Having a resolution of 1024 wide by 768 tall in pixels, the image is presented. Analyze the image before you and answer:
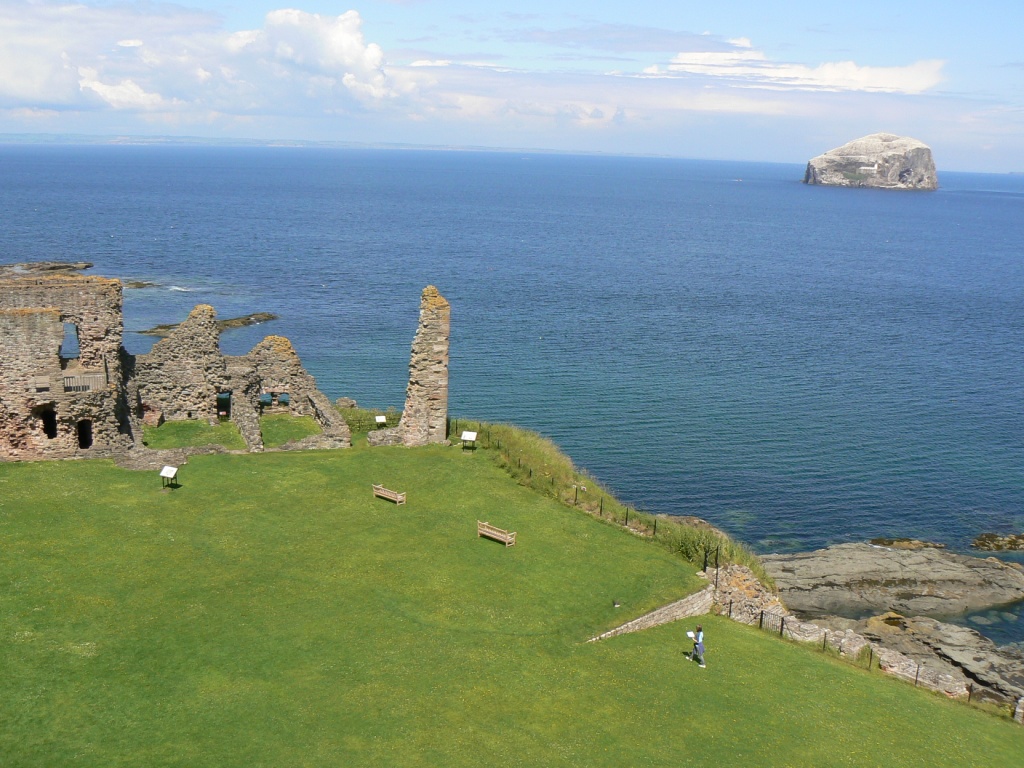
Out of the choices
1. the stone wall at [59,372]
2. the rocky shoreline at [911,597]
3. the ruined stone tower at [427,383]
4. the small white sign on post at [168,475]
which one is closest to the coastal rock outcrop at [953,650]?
the rocky shoreline at [911,597]

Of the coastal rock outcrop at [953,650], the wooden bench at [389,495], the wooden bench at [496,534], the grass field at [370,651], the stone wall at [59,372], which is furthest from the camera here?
the wooden bench at [389,495]

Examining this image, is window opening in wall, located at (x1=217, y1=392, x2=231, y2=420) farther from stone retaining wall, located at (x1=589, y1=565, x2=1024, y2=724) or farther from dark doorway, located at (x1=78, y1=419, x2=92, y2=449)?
stone retaining wall, located at (x1=589, y1=565, x2=1024, y2=724)

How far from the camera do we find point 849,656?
28375 millimetres

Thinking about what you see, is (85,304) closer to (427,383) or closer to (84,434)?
(84,434)

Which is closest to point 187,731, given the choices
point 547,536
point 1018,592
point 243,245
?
point 547,536

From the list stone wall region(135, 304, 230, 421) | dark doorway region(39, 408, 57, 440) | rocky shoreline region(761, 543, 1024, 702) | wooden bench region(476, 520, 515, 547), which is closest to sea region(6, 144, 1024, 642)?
rocky shoreline region(761, 543, 1024, 702)

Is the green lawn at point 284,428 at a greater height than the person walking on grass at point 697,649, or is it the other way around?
the green lawn at point 284,428

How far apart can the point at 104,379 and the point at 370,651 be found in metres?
16.7

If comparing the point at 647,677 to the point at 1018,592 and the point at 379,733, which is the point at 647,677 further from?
the point at 1018,592

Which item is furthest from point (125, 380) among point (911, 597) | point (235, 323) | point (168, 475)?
point (235, 323)

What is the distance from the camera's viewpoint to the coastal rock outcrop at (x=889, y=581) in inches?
1475

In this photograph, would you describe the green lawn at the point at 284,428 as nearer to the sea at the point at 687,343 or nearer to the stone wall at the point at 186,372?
the stone wall at the point at 186,372

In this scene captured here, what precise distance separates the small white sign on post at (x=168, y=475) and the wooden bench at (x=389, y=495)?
6921 millimetres

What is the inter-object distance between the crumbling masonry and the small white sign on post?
3087 millimetres
